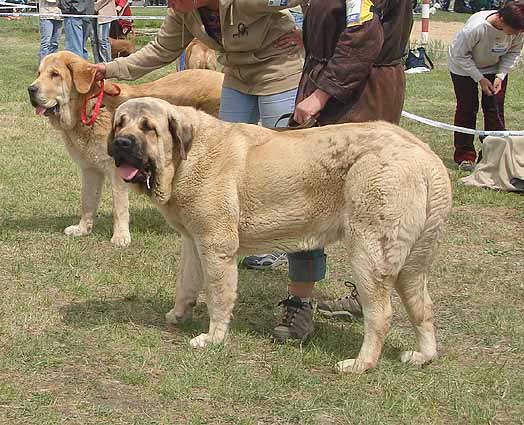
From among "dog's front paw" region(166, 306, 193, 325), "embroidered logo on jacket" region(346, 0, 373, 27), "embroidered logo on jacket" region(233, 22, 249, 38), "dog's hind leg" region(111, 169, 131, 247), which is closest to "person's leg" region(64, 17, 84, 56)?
"dog's hind leg" region(111, 169, 131, 247)

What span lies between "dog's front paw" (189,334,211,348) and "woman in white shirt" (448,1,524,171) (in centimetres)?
551

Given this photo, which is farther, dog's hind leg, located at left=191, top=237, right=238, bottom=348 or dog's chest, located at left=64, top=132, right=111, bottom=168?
dog's chest, located at left=64, top=132, right=111, bottom=168

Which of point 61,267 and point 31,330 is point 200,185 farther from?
point 61,267

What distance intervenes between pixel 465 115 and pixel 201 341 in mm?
6088

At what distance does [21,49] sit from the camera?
20.3 m

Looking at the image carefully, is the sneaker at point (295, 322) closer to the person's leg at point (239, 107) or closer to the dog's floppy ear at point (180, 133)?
the dog's floppy ear at point (180, 133)

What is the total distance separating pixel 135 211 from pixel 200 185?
10.6ft

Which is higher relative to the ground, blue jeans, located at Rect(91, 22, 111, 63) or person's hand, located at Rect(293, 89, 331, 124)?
person's hand, located at Rect(293, 89, 331, 124)

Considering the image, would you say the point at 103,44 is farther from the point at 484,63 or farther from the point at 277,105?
the point at 277,105

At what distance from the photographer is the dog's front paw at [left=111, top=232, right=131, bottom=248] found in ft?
20.1

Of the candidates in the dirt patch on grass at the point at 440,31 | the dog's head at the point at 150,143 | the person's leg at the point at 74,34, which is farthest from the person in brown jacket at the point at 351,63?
the dirt patch on grass at the point at 440,31

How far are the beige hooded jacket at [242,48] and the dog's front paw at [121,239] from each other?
1.33m

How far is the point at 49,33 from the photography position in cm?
1419

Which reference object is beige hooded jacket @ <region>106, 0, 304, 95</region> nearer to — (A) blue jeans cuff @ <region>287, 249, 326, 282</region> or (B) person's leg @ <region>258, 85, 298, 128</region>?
(B) person's leg @ <region>258, 85, 298, 128</region>
